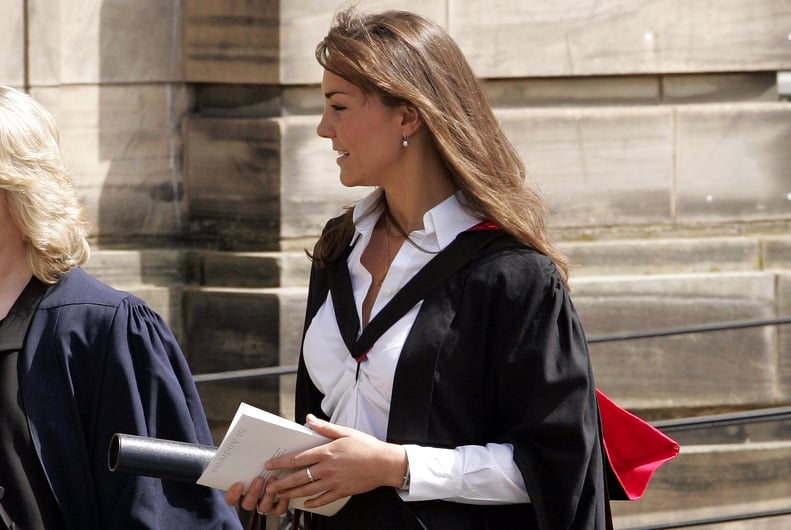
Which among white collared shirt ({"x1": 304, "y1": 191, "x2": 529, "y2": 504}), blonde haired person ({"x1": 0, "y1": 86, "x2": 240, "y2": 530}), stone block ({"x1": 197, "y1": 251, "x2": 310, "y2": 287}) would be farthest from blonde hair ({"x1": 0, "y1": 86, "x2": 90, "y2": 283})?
stone block ({"x1": 197, "y1": 251, "x2": 310, "y2": 287})

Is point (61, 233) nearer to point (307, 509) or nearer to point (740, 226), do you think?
point (307, 509)

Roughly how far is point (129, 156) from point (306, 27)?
114 cm

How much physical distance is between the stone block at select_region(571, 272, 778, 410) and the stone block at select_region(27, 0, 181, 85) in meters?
2.32

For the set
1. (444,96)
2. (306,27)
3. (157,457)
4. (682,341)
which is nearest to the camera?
(157,457)

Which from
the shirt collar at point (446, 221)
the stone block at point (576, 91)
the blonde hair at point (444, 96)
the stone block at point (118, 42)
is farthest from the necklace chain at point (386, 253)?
the stone block at point (118, 42)

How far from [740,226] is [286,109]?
2.28m

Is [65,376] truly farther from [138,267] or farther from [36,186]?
→ [138,267]

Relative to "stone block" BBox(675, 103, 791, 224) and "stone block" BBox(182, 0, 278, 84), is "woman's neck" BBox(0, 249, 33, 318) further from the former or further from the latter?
"stone block" BBox(675, 103, 791, 224)

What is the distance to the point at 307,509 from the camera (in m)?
2.60

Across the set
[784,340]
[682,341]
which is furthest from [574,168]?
[784,340]

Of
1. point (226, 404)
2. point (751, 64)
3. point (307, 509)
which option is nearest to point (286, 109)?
point (226, 404)

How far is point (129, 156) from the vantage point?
648cm

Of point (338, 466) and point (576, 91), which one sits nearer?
point (338, 466)

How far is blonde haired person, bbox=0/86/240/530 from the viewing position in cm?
277
